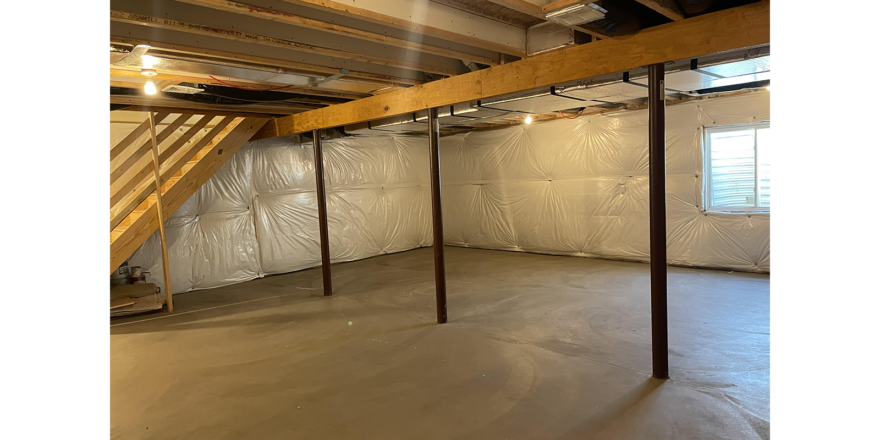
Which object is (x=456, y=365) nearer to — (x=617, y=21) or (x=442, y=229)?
(x=442, y=229)

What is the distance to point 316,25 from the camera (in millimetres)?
2822

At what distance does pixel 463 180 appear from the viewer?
9070 mm

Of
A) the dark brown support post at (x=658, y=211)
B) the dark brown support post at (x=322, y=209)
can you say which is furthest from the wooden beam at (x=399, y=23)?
the dark brown support post at (x=322, y=209)

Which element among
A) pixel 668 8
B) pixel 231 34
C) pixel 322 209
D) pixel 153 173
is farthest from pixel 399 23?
pixel 153 173

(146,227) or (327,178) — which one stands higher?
(327,178)

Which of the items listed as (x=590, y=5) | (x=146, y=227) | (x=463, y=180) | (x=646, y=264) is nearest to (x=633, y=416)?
(x=590, y=5)

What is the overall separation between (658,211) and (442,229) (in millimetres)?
1966

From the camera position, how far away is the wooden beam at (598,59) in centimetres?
250

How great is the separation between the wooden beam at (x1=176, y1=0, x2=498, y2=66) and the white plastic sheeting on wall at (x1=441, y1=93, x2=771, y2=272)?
11.9 feet
